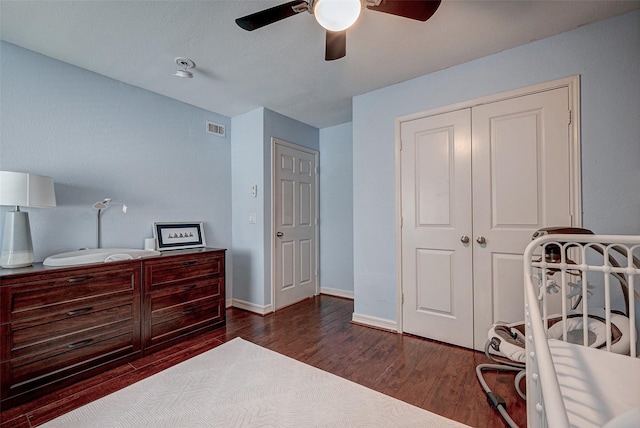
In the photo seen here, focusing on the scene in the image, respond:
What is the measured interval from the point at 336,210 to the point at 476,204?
80.5 inches

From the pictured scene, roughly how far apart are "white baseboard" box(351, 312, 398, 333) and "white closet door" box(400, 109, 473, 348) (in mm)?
121

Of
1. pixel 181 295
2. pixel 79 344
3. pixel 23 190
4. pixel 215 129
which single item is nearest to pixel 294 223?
pixel 215 129

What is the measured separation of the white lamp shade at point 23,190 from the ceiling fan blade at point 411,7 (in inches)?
94.7

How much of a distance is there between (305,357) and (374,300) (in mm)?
969

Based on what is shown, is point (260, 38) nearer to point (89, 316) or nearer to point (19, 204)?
point (19, 204)

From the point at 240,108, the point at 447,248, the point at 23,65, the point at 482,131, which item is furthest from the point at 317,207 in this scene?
the point at 23,65

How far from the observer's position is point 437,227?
259 centimetres

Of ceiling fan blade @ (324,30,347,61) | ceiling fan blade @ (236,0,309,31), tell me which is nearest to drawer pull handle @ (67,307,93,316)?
ceiling fan blade @ (236,0,309,31)

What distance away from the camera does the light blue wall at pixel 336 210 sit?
4012 millimetres

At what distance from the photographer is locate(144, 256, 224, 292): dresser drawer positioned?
2418mm

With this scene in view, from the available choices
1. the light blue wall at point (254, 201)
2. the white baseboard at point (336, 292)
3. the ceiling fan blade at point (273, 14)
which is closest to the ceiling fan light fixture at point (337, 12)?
the ceiling fan blade at point (273, 14)

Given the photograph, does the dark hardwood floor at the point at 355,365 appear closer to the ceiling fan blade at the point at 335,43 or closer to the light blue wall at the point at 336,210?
the light blue wall at the point at 336,210

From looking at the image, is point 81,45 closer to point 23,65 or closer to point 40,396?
point 23,65

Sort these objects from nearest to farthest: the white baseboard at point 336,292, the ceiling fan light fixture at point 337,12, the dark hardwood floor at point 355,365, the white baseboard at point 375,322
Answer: the ceiling fan light fixture at point 337,12
the dark hardwood floor at point 355,365
the white baseboard at point 375,322
the white baseboard at point 336,292
